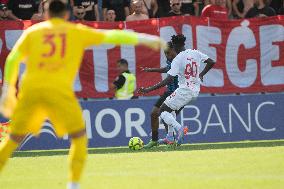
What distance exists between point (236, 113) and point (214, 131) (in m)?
0.66

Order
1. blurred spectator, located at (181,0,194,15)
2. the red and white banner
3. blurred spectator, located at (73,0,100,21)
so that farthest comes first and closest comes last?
blurred spectator, located at (181,0,194,15) → blurred spectator, located at (73,0,100,21) → the red and white banner

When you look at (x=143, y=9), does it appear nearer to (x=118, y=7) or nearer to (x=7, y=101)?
(x=118, y=7)

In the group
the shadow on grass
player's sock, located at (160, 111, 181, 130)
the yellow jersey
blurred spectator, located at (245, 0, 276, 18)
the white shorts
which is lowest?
the shadow on grass

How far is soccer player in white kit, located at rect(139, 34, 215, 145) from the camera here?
1880 cm

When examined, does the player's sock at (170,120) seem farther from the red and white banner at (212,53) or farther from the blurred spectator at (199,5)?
the blurred spectator at (199,5)

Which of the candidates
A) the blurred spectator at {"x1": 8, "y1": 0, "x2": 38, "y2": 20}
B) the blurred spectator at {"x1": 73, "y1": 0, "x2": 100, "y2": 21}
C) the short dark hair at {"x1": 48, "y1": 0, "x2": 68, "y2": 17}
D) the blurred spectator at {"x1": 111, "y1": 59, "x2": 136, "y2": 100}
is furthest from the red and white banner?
the short dark hair at {"x1": 48, "y1": 0, "x2": 68, "y2": 17}

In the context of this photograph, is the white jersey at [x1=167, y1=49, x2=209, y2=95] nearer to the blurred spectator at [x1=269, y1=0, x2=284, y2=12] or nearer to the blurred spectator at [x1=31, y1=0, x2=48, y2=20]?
the blurred spectator at [x1=31, y1=0, x2=48, y2=20]

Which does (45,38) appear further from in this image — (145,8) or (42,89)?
(145,8)

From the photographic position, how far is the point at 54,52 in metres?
10.7

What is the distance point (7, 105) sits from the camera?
11.4 m

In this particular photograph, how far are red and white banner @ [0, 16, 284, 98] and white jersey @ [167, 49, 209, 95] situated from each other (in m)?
1.93

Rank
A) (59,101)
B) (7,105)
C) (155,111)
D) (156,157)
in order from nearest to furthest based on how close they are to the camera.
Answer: (59,101) → (7,105) → (156,157) → (155,111)

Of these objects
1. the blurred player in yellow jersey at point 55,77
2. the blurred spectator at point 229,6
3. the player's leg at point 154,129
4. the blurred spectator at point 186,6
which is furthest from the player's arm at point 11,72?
the blurred spectator at point 229,6

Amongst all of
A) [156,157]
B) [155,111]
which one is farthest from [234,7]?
[156,157]
